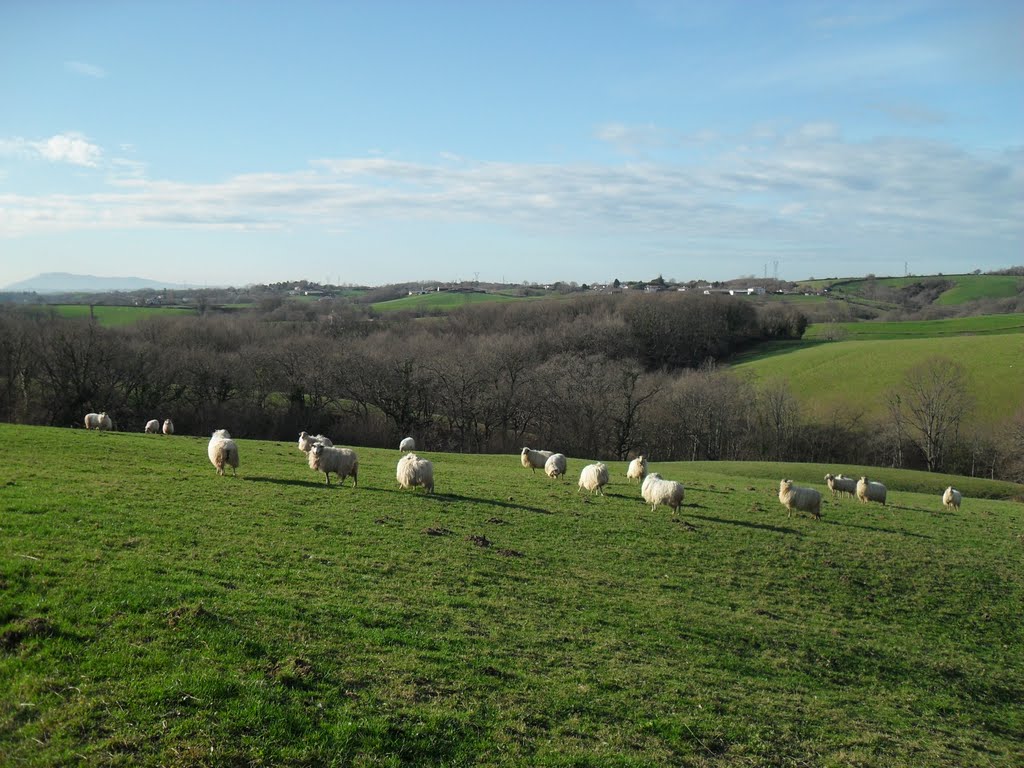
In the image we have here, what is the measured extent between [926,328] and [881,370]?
3994 cm

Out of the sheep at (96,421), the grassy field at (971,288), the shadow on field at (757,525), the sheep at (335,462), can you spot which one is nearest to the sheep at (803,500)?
the shadow on field at (757,525)

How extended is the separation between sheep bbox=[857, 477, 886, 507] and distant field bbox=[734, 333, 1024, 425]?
166 ft

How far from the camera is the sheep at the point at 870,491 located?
33.5 m

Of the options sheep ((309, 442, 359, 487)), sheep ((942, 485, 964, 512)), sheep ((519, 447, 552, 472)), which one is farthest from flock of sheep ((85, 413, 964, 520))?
→ sheep ((942, 485, 964, 512))

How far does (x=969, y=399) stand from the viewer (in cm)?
7712

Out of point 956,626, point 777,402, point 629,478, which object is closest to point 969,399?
point 777,402

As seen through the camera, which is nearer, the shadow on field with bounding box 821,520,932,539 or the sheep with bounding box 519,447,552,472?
the shadow on field with bounding box 821,520,932,539

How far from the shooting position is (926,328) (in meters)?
122

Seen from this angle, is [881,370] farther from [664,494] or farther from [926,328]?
[664,494]

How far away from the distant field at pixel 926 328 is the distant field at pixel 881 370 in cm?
1472

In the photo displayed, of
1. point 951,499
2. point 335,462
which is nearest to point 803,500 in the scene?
point 951,499

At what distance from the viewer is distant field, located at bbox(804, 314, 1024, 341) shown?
112312mm

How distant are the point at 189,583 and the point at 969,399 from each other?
88.9m

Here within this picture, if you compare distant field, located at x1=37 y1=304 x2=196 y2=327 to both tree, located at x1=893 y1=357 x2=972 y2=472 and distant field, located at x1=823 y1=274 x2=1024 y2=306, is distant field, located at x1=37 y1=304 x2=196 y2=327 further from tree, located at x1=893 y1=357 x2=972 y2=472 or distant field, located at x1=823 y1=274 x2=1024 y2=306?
distant field, located at x1=823 y1=274 x2=1024 y2=306
